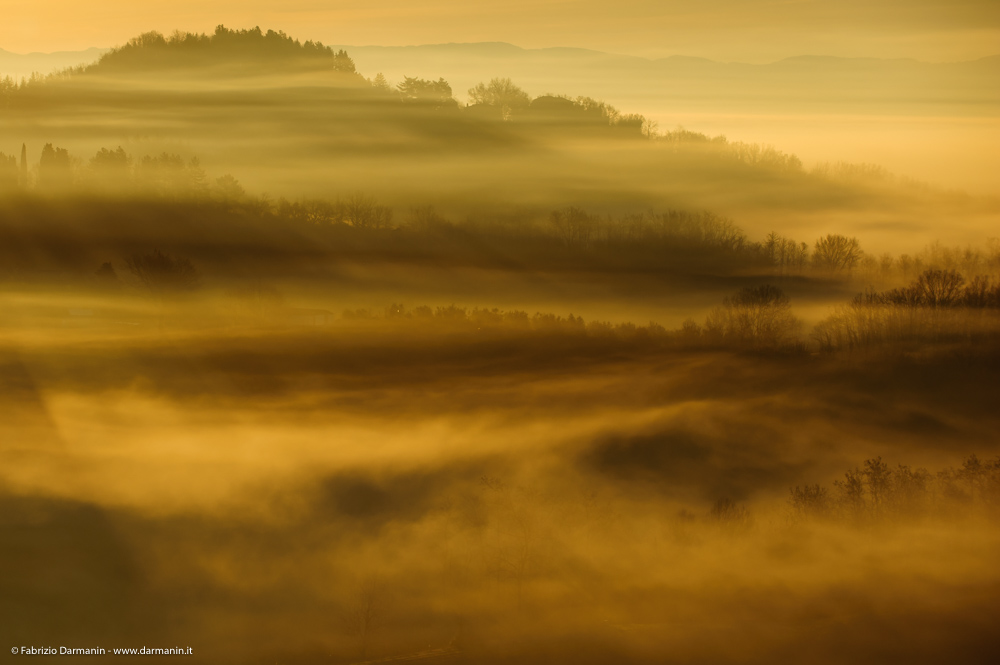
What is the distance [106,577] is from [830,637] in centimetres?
16214

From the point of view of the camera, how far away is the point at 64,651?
17362 centimetres

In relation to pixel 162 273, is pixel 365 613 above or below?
below

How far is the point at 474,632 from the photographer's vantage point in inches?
6624

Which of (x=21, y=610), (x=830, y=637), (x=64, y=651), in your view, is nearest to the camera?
(x=21, y=610)

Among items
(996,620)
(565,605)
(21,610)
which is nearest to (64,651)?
(21,610)

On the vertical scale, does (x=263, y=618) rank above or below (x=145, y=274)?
below

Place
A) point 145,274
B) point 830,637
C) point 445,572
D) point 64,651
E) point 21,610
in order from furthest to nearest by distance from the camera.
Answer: point 445,572, point 830,637, point 64,651, point 21,610, point 145,274

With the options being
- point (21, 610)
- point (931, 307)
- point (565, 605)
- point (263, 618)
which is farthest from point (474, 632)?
point (931, 307)

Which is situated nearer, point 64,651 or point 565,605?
point 64,651

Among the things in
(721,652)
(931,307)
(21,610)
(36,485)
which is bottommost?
(721,652)

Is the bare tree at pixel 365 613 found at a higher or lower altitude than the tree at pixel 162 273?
lower

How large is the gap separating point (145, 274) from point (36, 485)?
243ft

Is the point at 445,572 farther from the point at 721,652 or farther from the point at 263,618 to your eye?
the point at 721,652

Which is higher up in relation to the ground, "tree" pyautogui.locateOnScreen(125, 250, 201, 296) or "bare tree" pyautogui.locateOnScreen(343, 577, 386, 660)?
"tree" pyautogui.locateOnScreen(125, 250, 201, 296)
